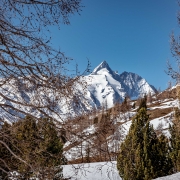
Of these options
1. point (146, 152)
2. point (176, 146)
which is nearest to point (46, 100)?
point (146, 152)

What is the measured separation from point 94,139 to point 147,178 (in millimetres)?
8877

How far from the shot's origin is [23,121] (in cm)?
224

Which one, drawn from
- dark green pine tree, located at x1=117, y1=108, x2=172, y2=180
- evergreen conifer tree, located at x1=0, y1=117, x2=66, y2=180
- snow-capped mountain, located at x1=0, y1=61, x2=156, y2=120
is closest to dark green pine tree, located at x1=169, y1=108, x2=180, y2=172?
dark green pine tree, located at x1=117, y1=108, x2=172, y2=180

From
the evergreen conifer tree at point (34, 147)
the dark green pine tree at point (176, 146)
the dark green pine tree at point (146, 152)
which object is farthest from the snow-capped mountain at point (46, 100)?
the dark green pine tree at point (176, 146)

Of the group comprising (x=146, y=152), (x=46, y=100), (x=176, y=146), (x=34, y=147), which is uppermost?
(x=176, y=146)

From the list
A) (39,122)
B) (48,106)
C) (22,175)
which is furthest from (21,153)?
(48,106)

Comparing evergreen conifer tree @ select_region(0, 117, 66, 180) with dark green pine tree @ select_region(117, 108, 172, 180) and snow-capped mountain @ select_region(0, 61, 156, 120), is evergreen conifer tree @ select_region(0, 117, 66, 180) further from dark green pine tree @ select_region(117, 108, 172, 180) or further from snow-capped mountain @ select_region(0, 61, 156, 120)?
dark green pine tree @ select_region(117, 108, 172, 180)

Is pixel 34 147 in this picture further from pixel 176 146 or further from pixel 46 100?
pixel 176 146

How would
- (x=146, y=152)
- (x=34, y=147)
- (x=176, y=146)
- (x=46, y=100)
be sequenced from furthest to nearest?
(x=176, y=146), (x=146, y=152), (x=34, y=147), (x=46, y=100)

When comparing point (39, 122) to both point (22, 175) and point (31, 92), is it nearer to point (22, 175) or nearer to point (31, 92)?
point (31, 92)

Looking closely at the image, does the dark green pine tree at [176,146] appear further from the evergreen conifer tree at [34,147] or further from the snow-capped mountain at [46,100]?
the snow-capped mountain at [46,100]

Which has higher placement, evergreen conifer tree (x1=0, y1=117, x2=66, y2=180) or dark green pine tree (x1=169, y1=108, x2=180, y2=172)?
dark green pine tree (x1=169, y1=108, x2=180, y2=172)

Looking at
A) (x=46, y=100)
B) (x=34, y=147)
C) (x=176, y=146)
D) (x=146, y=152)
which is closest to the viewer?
(x=46, y=100)

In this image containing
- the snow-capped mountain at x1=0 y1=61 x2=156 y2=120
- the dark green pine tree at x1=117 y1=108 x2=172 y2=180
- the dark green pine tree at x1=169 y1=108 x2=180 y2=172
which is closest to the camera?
the snow-capped mountain at x1=0 y1=61 x2=156 y2=120
